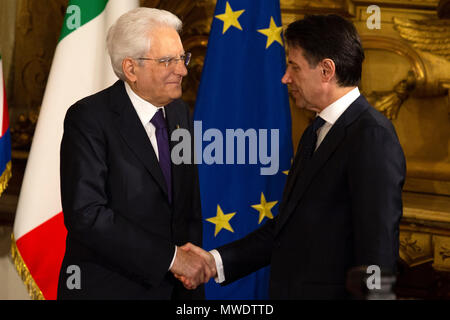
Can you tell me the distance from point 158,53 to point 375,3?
1.85 meters

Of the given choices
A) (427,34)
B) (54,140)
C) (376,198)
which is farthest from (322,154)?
(427,34)

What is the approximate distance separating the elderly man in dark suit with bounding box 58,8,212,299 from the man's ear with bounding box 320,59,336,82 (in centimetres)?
49

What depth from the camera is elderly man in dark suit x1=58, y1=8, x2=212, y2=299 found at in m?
2.03

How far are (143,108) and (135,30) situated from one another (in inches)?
9.9

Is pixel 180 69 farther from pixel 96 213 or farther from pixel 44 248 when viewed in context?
pixel 44 248

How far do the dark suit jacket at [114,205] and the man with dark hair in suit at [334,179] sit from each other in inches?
14.6

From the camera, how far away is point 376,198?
5.67ft

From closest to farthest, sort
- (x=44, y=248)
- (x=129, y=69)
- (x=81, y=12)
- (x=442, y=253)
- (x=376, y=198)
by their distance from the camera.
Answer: (x=376, y=198) → (x=129, y=69) → (x=44, y=248) → (x=81, y=12) → (x=442, y=253)

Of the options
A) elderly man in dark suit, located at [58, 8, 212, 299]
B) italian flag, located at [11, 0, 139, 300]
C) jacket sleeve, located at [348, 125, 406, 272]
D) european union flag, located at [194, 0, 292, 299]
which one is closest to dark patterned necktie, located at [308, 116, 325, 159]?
jacket sleeve, located at [348, 125, 406, 272]

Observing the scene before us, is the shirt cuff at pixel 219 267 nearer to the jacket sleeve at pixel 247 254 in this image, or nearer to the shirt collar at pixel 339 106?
the jacket sleeve at pixel 247 254

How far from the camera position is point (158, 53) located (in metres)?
2.18

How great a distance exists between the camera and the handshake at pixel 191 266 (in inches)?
84.3

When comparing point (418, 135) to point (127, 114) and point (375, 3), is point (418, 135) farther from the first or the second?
point (127, 114)

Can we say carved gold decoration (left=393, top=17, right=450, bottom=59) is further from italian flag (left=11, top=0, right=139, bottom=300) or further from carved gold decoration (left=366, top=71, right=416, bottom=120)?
italian flag (left=11, top=0, right=139, bottom=300)
